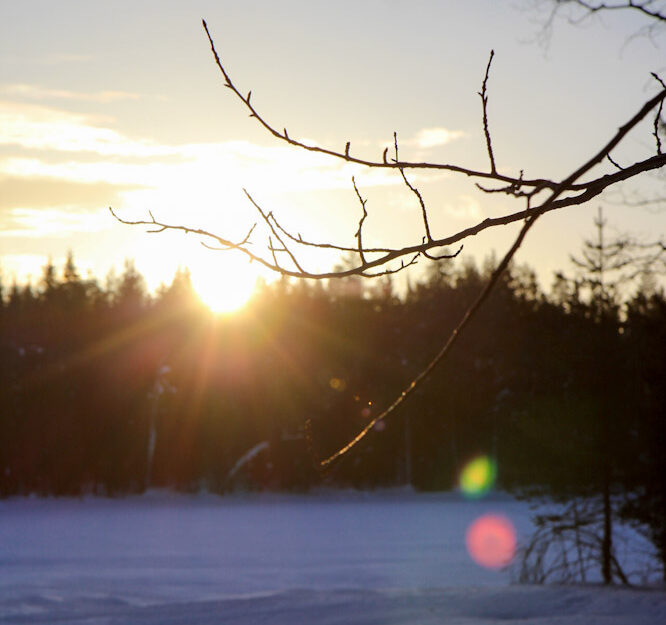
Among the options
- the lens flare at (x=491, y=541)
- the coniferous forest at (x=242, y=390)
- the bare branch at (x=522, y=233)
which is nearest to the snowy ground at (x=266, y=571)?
the lens flare at (x=491, y=541)

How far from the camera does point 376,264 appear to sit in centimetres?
216

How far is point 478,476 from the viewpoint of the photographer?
46875mm

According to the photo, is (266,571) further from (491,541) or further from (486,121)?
(486,121)

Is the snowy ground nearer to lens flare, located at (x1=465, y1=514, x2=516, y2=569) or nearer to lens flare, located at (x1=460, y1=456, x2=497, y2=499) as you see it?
lens flare, located at (x1=465, y1=514, x2=516, y2=569)

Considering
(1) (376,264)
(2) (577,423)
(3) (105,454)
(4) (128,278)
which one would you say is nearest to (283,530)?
(2) (577,423)

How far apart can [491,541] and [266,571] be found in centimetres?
902

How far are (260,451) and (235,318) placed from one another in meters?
6.56

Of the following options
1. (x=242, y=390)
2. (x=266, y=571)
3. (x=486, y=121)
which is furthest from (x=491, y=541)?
(x=486, y=121)

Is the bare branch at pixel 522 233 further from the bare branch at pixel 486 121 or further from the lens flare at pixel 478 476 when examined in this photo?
the lens flare at pixel 478 476

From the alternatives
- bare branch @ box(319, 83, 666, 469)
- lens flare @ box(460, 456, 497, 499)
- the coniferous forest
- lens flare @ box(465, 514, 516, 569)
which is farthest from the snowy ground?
lens flare @ box(460, 456, 497, 499)

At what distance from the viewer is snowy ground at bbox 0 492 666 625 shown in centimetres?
1016

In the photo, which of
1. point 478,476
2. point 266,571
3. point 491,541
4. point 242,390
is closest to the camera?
point 266,571

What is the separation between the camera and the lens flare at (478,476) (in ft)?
152

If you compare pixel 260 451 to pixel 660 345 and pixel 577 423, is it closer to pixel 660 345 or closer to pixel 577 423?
pixel 577 423
